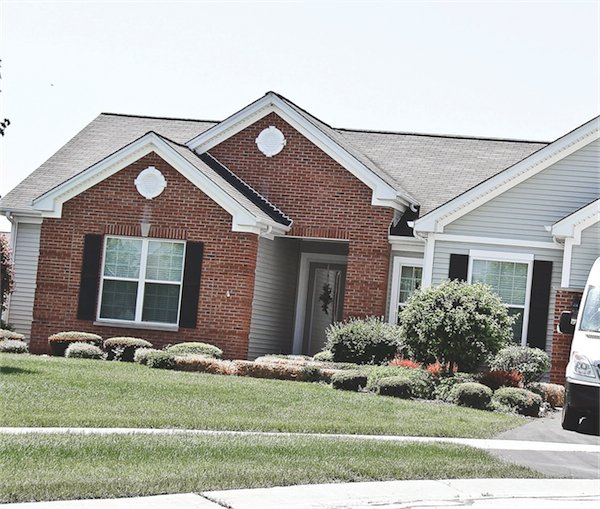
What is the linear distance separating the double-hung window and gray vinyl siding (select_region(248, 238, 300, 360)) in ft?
6.18

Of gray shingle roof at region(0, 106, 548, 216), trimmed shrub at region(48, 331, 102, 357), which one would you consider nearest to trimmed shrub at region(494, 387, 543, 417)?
gray shingle roof at region(0, 106, 548, 216)

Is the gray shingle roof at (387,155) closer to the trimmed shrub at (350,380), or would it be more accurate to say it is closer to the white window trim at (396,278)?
the white window trim at (396,278)

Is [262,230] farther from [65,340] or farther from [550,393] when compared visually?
[550,393]

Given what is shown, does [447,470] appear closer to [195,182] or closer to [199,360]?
[199,360]

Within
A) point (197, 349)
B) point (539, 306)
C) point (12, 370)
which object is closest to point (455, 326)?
point (539, 306)

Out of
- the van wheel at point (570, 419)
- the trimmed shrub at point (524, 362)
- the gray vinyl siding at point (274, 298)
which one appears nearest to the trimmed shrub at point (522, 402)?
the trimmed shrub at point (524, 362)

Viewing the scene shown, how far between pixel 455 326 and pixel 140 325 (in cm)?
737

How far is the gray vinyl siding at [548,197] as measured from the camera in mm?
18438

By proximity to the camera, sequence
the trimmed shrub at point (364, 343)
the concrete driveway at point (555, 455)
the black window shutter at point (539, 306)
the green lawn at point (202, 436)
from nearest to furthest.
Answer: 1. the green lawn at point (202, 436)
2. the concrete driveway at point (555, 455)
3. the trimmed shrub at point (364, 343)
4. the black window shutter at point (539, 306)

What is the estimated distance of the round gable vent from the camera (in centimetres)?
1925

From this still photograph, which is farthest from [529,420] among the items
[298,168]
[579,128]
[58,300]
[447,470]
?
[58,300]

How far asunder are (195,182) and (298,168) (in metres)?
2.65

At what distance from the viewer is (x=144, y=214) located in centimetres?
1931

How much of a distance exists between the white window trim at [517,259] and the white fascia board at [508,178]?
964 millimetres
